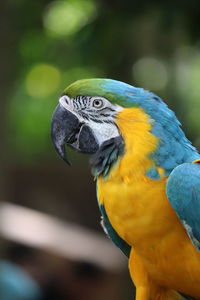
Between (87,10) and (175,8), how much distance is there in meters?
1.14

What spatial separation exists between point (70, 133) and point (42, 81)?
5991 millimetres

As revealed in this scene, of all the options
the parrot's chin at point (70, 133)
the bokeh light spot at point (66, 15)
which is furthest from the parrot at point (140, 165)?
the bokeh light spot at point (66, 15)

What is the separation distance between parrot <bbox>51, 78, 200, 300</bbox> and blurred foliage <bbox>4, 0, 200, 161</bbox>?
5.63ft

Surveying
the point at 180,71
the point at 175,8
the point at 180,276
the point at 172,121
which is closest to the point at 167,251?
the point at 180,276

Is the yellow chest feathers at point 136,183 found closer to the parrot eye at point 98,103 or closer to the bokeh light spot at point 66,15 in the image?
the parrot eye at point 98,103

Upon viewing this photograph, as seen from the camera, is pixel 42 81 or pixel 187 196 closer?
pixel 187 196

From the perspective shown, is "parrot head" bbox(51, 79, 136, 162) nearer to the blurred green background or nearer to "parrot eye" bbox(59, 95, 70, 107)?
"parrot eye" bbox(59, 95, 70, 107)

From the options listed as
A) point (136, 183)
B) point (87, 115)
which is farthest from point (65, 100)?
point (136, 183)

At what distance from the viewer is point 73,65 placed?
20.9 feet

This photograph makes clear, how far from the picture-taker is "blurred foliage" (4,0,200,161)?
451 cm

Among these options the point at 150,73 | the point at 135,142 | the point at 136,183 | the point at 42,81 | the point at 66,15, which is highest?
the point at 135,142

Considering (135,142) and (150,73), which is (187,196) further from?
(150,73)

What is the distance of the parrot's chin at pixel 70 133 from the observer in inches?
109

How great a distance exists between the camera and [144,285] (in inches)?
118
